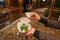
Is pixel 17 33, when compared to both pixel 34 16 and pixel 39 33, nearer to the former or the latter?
pixel 39 33

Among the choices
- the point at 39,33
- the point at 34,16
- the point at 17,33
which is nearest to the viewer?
the point at 39,33

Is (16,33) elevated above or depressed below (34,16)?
below

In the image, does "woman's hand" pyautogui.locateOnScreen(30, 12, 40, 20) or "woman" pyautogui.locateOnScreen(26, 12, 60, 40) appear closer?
"woman" pyautogui.locateOnScreen(26, 12, 60, 40)

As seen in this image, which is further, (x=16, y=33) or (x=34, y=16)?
(x=34, y=16)

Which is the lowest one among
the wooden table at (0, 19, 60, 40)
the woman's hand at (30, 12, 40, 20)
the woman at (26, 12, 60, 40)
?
the wooden table at (0, 19, 60, 40)

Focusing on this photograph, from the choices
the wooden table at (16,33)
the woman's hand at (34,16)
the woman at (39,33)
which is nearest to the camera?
the woman at (39,33)

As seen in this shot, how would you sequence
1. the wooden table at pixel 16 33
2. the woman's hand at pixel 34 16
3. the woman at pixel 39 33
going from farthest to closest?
1. the woman's hand at pixel 34 16
2. the wooden table at pixel 16 33
3. the woman at pixel 39 33

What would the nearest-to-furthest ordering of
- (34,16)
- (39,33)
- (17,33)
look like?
(39,33) < (17,33) < (34,16)

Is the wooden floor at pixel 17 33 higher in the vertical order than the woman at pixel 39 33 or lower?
lower

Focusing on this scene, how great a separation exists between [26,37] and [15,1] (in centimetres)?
54

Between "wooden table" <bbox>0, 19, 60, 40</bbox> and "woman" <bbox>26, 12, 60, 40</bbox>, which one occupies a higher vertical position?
"woman" <bbox>26, 12, 60, 40</bbox>

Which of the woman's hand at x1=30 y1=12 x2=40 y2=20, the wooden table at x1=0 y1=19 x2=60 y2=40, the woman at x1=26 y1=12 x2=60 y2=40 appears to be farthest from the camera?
the woman's hand at x1=30 y1=12 x2=40 y2=20

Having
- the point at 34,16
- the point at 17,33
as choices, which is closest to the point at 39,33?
the point at 17,33

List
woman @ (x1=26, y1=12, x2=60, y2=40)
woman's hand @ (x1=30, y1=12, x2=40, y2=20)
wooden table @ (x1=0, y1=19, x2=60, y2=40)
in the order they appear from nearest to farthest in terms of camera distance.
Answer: woman @ (x1=26, y1=12, x2=60, y2=40) < wooden table @ (x1=0, y1=19, x2=60, y2=40) < woman's hand @ (x1=30, y1=12, x2=40, y2=20)
